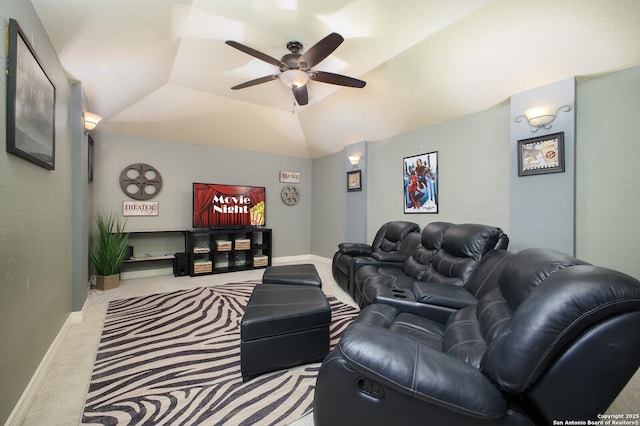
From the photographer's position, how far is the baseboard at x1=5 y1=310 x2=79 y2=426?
1373 mm

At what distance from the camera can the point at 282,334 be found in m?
1.77

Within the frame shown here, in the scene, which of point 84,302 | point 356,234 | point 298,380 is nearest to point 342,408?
point 298,380

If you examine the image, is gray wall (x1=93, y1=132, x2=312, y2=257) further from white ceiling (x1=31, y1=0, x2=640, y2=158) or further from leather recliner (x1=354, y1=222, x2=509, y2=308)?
leather recliner (x1=354, y1=222, x2=509, y2=308)

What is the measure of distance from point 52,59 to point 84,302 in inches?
93.5

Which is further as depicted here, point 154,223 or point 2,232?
point 154,223

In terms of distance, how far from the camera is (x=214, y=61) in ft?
10.1

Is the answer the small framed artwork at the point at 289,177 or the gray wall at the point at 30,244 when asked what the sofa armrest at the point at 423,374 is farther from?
the small framed artwork at the point at 289,177

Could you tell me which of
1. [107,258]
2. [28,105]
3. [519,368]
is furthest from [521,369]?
[107,258]

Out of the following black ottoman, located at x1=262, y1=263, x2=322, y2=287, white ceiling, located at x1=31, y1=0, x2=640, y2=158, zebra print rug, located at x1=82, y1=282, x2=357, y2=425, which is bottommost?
zebra print rug, located at x1=82, y1=282, x2=357, y2=425

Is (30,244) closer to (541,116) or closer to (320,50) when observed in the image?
(320,50)

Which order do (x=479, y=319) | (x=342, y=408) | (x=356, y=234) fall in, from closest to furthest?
(x=342, y=408)
(x=479, y=319)
(x=356, y=234)

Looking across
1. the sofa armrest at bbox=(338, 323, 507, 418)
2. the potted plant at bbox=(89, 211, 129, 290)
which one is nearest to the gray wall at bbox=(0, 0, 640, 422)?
the potted plant at bbox=(89, 211, 129, 290)

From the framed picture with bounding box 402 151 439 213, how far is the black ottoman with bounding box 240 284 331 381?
2.57 m

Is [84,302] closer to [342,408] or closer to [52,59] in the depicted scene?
[52,59]
